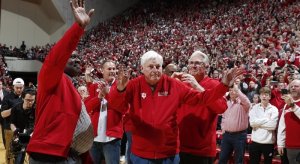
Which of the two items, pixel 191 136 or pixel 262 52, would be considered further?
pixel 262 52

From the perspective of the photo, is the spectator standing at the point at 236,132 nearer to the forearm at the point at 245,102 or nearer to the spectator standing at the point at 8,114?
the forearm at the point at 245,102

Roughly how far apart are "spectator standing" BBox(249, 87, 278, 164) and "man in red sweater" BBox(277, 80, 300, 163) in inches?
22.2

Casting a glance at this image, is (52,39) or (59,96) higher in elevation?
(52,39)

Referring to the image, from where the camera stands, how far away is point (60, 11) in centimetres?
2859

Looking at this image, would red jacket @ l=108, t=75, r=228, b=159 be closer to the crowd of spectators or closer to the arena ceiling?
the crowd of spectators

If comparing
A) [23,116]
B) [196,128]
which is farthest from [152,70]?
[23,116]

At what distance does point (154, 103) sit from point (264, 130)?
3822 millimetres

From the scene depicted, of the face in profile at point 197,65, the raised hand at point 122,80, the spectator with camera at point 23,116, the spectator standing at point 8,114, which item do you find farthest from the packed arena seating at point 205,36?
the raised hand at point 122,80

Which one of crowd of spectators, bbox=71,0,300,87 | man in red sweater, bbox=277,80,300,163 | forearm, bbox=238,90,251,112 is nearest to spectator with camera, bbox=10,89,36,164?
forearm, bbox=238,90,251,112

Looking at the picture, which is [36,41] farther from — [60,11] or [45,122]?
[45,122]

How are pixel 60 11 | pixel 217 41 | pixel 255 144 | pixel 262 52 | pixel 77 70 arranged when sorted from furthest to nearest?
1. pixel 60 11
2. pixel 217 41
3. pixel 262 52
4. pixel 255 144
5. pixel 77 70

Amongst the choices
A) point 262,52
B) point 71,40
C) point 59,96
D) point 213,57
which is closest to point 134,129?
point 59,96

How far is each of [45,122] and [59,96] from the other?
0.22 m

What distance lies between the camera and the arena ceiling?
28.4 m
